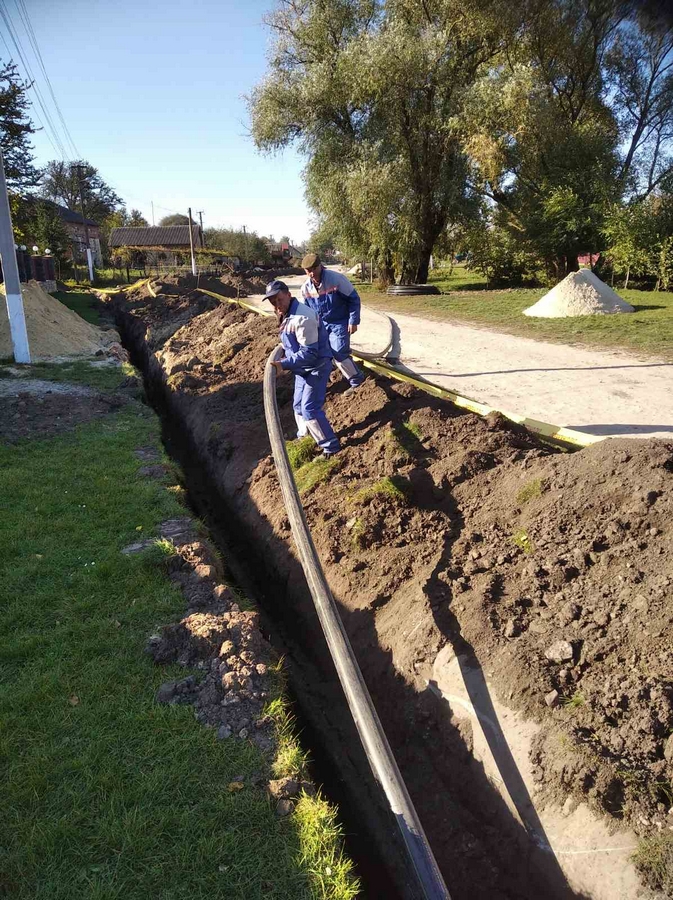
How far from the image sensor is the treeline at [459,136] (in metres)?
19.0

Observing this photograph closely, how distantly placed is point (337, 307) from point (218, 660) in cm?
433

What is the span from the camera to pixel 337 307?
6629 mm

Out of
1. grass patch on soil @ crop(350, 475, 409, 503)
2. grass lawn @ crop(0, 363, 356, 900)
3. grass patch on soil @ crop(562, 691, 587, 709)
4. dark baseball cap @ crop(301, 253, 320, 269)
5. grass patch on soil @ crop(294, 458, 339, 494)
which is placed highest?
dark baseball cap @ crop(301, 253, 320, 269)

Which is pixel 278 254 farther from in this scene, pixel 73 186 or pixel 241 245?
pixel 73 186

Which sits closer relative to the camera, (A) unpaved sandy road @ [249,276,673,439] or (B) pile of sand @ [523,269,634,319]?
(A) unpaved sandy road @ [249,276,673,439]

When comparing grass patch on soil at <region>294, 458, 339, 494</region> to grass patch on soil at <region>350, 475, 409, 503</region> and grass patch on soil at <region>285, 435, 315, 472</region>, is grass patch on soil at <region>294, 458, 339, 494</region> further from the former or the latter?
grass patch on soil at <region>350, 475, 409, 503</region>

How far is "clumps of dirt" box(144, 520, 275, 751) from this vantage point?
10.2 feet

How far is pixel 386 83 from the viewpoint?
1947 centimetres

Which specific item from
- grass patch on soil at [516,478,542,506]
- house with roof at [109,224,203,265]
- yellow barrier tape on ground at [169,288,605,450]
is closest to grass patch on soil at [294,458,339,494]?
yellow barrier tape on ground at [169,288,605,450]

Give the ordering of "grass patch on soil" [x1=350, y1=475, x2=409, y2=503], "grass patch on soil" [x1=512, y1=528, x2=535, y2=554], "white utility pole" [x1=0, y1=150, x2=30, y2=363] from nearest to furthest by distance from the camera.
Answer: "grass patch on soil" [x1=512, y1=528, x2=535, y2=554]
"grass patch on soil" [x1=350, y1=475, x2=409, y2=503]
"white utility pole" [x1=0, y1=150, x2=30, y2=363]

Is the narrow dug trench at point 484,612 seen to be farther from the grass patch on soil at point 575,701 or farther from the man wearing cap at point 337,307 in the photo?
the man wearing cap at point 337,307

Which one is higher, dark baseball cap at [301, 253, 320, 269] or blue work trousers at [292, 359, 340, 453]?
dark baseball cap at [301, 253, 320, 269]

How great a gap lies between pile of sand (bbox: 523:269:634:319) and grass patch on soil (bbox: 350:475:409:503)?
1025 centimetres

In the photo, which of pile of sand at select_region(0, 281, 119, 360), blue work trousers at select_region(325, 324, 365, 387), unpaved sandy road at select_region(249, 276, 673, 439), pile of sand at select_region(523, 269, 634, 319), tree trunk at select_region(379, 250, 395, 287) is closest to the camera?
unpaved sandy road at select_region(249, 276, 673, 439)
